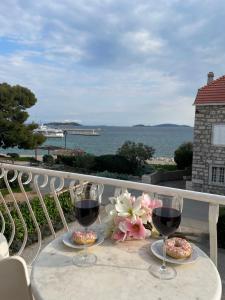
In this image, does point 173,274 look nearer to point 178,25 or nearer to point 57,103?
point 178,25

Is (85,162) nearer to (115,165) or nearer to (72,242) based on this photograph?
(115,165)

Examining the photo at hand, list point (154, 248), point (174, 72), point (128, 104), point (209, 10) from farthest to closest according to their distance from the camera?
point (128, 104), point (174, 72), point (209, 10), point (154, 248)

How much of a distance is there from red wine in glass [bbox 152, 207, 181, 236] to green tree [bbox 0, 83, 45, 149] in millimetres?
18495

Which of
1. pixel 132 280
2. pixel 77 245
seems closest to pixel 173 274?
pixel 132 280

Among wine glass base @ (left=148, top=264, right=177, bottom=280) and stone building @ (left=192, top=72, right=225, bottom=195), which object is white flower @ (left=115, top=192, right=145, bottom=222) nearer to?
wine glass base @ (left=148, top=264, right=177, bottom=280)

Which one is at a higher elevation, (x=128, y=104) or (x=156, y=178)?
(x=128, y=104)

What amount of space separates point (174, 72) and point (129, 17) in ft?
46.2

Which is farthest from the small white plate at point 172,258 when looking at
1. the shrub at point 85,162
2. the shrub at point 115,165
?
the shrub at point 85,162

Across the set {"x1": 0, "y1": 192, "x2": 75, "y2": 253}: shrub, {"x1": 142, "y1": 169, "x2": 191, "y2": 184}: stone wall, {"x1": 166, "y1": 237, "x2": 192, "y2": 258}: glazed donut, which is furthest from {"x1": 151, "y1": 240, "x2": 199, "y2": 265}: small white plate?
{"x1": 142, "y1": 169, "x2": 191, "y2": 184}: stone wall

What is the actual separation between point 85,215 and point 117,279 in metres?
0.30

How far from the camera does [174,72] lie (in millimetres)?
Result: 22922

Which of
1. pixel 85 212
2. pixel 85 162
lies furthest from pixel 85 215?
pixel 85 162

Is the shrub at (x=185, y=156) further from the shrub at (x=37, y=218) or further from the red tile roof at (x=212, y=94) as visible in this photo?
the shrub at (x=37, y=218)

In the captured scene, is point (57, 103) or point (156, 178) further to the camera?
point (57, 103)
